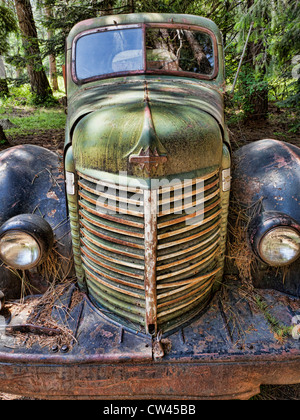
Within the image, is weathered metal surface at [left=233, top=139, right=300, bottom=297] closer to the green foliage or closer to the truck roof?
the truck roof

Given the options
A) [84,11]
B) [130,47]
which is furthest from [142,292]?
[84,11]

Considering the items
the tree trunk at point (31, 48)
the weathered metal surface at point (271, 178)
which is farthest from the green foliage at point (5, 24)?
the weathered metal surface at point (271, 178)

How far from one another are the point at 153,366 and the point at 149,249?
735 mm

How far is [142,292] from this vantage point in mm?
2053

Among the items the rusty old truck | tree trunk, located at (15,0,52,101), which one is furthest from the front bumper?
tree trunk, located at (15,0,52,101)

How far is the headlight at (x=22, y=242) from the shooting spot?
2143 mm

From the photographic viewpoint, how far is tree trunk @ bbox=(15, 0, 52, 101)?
738cm

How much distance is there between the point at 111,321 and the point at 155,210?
930mm

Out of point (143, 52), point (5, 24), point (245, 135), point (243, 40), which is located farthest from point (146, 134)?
point (5, 24)

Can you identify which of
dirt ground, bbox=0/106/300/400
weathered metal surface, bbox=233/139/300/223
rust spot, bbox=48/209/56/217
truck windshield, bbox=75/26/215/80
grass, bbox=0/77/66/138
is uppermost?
truck windshield, bbox=75/26/215/80

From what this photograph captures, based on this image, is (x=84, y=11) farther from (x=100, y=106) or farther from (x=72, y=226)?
(x=72, y=226)

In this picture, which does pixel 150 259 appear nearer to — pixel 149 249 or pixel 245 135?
pixel 149 249

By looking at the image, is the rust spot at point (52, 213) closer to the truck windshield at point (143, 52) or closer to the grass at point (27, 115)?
the truck windshield at point (143, 52)

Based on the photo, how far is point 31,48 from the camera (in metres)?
8.08
